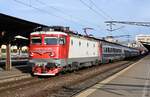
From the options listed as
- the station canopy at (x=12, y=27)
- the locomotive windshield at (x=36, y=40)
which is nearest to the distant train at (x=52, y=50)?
the locomotive windshield at (x=36, y=40)

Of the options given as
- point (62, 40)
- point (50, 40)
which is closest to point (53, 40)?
point (50, 40)

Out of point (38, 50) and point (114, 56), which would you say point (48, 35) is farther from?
point (114, 56)

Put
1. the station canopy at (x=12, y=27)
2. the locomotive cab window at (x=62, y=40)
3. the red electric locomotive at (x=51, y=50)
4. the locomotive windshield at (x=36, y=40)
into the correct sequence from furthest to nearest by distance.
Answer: the station canopy at (x=12, y=27) → the locomotive windshield at (x=36, y=40) → the locomotive cab window at (x=62, y=40) → the red electric locomotive at (x=51, y=50)

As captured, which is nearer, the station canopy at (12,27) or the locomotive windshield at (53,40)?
the locomotive windshield at (53,40)

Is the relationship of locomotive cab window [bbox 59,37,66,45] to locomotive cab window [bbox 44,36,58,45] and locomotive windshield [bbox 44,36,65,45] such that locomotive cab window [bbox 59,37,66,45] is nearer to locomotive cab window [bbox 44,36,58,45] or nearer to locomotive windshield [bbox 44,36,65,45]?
locomotive windshield [bbox 44,36,65,45]

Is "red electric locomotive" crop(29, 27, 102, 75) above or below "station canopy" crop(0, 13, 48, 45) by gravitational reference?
below

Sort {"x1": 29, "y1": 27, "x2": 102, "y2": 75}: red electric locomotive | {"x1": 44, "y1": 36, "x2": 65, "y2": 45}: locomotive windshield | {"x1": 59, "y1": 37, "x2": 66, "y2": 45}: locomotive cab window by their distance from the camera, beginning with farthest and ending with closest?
1. {"x1": 59, "y1": 37, "x2": 66, "y2": 45}: locomotive cab window
2. {"x1": 44, "y1": 36, "x2": 65, "y2": 45}: locomotive windshield
3. {"x1": 29, "y1": 27, "x2": 102, "y2": 75}: red electric locomotive

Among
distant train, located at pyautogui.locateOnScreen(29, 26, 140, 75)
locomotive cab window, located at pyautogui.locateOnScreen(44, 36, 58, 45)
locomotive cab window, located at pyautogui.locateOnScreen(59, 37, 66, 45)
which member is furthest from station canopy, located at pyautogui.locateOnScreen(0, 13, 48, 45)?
locomotive cab window, located at pyautogui.locateOnScreen(59, 37, 66, 45)

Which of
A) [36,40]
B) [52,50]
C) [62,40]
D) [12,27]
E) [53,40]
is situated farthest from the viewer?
[12,27]

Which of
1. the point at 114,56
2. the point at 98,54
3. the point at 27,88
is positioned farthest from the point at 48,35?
the point at 114,56

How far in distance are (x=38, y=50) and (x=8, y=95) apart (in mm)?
9393

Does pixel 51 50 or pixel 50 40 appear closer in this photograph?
pixel 51 50

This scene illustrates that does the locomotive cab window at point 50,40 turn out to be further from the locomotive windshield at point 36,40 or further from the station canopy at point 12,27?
the station canopy at point 12,27

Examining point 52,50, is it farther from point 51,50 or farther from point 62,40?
point 62,40
